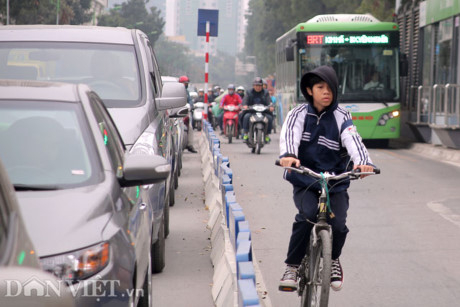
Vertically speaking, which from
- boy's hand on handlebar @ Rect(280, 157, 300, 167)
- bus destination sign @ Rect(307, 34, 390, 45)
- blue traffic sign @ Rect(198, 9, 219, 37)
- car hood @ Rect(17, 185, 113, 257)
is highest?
blue traffic sign @ Rect(198, 9, 219, 37)

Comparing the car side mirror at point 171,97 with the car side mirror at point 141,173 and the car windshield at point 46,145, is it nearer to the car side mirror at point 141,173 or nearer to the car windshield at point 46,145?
the car windshield at point 46,145

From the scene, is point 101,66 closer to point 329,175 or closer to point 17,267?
point 329,175

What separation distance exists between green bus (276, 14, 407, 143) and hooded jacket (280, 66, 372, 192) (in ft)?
62.1

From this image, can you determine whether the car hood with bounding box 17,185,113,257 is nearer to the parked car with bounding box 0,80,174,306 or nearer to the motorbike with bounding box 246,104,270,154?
the parked car with bounding box 0,80,174,306

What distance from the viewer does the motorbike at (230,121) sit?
3025 centimetres

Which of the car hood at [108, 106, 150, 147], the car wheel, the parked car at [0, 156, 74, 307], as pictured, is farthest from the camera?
the car wheel

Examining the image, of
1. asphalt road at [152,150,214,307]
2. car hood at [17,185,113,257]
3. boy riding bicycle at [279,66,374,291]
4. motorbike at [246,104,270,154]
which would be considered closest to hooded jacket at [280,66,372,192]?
boy riding bicycle at [279,66,374,291]

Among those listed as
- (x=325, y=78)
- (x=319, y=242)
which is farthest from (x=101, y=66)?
(x=319, y=242)

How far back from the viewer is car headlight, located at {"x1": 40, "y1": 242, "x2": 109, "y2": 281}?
13.3 feet

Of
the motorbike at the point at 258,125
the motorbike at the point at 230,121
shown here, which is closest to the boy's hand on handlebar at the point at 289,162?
the motorbike at the point at 258,125

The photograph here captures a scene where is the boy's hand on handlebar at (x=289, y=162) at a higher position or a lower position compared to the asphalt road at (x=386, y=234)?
higher

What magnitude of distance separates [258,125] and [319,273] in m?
17.5

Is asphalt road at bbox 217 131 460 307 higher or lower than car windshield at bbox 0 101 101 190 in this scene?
lower

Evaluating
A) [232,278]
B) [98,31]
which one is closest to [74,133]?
[232,278]
